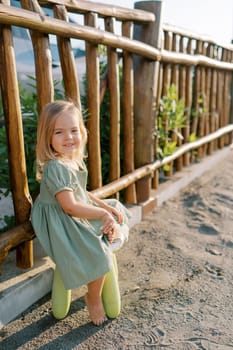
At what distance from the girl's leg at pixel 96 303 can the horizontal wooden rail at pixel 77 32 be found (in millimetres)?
1346

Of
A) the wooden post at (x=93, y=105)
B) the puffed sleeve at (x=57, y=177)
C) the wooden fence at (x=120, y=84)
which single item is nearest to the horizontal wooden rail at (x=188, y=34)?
the wooden fence at (x=120, y=84)

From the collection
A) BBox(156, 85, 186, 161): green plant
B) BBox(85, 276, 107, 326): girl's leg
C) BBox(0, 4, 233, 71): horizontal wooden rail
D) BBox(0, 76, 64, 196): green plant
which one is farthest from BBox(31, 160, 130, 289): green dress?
BBox(156, 85, 186, 161): green plant

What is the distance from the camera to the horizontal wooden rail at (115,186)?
7.52ft

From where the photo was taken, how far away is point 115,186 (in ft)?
10.8

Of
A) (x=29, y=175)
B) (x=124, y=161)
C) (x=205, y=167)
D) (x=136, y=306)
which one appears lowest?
(x=205, y=167)

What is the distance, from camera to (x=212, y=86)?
5656mm

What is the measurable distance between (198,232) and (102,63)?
163 cm

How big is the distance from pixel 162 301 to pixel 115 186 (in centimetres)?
107

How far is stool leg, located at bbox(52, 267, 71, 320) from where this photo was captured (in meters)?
2.26

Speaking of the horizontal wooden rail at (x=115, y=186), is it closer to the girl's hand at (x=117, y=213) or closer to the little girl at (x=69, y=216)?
the little girl at (x=69, y=216)

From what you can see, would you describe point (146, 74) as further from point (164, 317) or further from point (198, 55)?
point (164, 317)

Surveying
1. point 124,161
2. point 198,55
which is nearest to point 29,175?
point 124,161

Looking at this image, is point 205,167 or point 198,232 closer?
point 198,232

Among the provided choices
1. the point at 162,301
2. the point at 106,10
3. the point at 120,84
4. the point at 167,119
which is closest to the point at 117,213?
the point at 162,301
